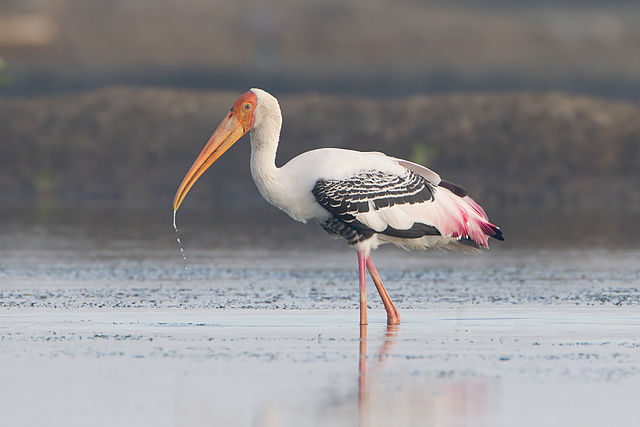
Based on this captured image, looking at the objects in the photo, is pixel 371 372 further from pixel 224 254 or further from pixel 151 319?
pixel 224 254

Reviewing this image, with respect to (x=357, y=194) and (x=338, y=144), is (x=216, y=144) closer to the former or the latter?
(x=357, y=194)

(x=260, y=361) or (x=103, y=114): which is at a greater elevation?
(x=103, y=114)

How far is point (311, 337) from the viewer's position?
948 cm

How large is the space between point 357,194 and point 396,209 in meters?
0.40

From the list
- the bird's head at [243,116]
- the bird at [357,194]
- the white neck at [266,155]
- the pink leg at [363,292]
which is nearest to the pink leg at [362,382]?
the pink leg at [363,292]

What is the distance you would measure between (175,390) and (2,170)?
24.1m

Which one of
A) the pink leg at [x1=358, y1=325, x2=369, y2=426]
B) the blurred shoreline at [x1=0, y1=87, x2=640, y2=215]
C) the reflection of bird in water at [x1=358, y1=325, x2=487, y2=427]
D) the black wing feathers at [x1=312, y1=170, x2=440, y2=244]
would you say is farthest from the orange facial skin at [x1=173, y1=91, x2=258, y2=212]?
the blurred shoreline at [x1=0, y1=87, x2=640, y2=215]

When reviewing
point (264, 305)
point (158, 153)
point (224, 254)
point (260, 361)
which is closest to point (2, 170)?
point (158, 153)

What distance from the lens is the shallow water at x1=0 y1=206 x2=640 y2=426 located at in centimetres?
700

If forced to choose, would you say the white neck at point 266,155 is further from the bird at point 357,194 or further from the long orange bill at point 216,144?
the long orange bill at point 216,144

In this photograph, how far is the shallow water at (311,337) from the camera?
275 inches

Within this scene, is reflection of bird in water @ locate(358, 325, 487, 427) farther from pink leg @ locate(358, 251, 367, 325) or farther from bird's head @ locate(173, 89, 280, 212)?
bird's head @ locate(173, 89, 280, 212)

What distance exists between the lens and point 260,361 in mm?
8375

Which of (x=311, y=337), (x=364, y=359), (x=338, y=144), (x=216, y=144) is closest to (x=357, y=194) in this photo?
(x=216, y=144)
